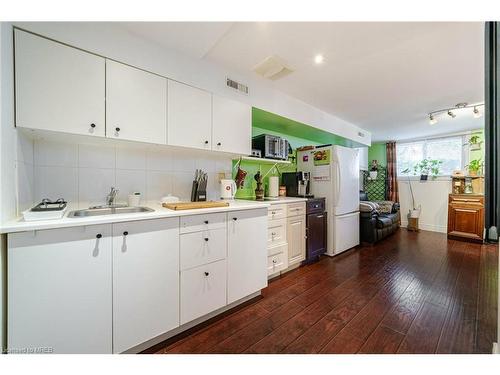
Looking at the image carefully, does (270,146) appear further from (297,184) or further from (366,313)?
(366,313)

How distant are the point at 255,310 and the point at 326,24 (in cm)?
231

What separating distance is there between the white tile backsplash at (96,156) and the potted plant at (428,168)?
6.19m

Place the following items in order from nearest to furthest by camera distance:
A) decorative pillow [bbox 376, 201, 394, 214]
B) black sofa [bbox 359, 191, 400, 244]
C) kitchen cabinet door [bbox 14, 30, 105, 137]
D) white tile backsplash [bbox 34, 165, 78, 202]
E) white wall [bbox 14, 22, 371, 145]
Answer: kitchen cabinet door [bbox 14, 30, 105, 137], white wall [bbox 14, 22, 371, 145], white tile backsplash [bbox 34, 165, 78, 202], black sofa [bbox 359, 191, 400, 244], decorative pillow [bbox 376, 201, 394, 214]

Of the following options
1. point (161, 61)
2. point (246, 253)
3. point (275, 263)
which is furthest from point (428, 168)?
point (161, 61)

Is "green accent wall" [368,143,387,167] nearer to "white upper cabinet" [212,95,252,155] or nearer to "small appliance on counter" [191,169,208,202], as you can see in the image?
"white upper cabinet" [212,95,252,155]

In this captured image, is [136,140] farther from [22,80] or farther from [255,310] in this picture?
[255,310]

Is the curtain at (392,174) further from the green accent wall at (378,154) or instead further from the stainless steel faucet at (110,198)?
the stainless steel faucet at (110,198)

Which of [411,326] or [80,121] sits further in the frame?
[411,326]

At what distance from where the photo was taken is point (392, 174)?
518cm

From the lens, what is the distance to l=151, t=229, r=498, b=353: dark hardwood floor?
133cm

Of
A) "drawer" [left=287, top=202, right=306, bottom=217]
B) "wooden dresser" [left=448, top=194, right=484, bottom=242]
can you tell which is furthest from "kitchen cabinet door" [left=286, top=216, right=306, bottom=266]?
"wooden dresser" [left=448, top=194, right=484, bottom=242]

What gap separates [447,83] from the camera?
2.22m

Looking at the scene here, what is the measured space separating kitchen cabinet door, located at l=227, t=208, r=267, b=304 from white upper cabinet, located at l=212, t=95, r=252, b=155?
0.70 meters
